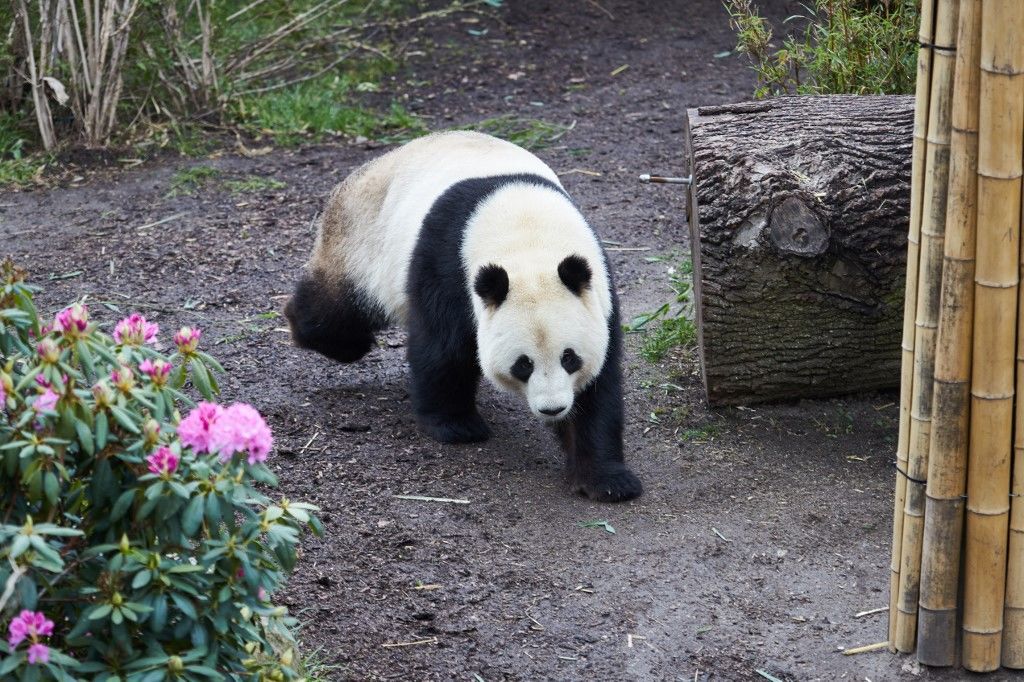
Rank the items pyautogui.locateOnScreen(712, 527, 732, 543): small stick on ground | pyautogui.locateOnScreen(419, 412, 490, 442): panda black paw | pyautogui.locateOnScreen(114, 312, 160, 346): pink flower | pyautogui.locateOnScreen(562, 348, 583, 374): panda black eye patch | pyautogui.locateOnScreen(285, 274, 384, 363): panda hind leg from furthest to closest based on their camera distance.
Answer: pyautogui.locateOnScreen(285, 274, 384, 363): panda hind leg
pyautogui.locateOnScreen(419, 412, 490, 442): panda black paw
pyautogui.locateOnScreen(562, 348, 583, 374): panda black eye patch
pyautogui.locateOnScreen(712, 527, 732, 543): small stick on ground
pyautogui.locateOnScreen(114, 312, 160, 346): pink flower

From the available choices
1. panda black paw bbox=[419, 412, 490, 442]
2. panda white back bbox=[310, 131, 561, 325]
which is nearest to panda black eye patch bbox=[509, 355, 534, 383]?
panda black paw bbox=[419, 412, 490, 442]

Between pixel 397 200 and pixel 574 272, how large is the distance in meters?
1.12

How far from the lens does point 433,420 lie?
4387mm

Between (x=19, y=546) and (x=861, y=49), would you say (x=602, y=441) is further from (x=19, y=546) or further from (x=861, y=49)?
(x=19, y=546)

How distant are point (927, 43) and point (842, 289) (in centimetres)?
158

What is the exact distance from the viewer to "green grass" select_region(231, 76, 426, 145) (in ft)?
24.8

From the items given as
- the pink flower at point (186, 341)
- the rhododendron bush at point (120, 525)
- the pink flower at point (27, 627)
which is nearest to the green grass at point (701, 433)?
the rhododendron bush at point (120, 525)

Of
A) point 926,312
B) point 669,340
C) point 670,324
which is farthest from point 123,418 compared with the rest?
point 670,324

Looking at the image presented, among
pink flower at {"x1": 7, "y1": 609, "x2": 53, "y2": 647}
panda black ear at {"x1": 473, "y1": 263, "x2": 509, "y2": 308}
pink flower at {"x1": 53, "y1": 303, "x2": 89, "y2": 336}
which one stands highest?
pink flower at {"x1": 53, "y1": 303, "x2": 89, "y2": 336}

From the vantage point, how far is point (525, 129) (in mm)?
7473

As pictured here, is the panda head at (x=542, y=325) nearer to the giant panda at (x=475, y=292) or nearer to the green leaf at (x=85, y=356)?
the giant panda at (x=475, y=292)

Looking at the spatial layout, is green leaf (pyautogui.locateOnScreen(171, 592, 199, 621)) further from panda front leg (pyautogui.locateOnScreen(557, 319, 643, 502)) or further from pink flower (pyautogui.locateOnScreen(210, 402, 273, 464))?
panda front leg (pyautogui.locateOnScreen(557, 319, 643, 502))

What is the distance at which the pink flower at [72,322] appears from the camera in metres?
2.21

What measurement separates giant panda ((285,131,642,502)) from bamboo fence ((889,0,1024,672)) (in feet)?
4.07
